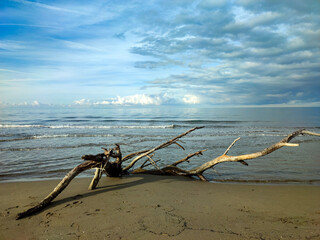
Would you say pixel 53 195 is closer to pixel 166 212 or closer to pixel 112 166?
pixel 112 166

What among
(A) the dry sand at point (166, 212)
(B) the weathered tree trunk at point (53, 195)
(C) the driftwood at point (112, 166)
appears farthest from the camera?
(C) the driftwood at point (112, 166)

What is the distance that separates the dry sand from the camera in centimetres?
350

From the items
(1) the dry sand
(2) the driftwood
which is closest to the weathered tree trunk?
(2) the driftwood

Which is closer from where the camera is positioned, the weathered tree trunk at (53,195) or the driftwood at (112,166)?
the weathered tree trunk at (53,195)

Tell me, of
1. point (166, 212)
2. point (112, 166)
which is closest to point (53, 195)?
point (112, 166)

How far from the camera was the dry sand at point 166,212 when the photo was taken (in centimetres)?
350

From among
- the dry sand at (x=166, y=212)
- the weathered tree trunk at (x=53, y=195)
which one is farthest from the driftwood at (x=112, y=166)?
the dry sand at (x=166, y=212)

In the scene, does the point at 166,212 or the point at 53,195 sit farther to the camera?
the point at 53,195

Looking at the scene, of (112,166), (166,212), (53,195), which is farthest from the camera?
(112,166)

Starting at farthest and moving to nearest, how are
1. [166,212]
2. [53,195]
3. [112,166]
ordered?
[112,166] < [53,195] < [166,212]

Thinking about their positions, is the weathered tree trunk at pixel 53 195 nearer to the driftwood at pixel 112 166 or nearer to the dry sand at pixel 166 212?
the driftwood at pixel 112 166

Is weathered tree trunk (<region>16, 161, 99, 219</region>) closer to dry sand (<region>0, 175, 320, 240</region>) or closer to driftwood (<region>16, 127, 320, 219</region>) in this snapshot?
driftwood (<region>16, 127, 320, 219</region>)

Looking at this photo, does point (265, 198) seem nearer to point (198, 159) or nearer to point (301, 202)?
point (301, 202)

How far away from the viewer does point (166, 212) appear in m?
4.22
